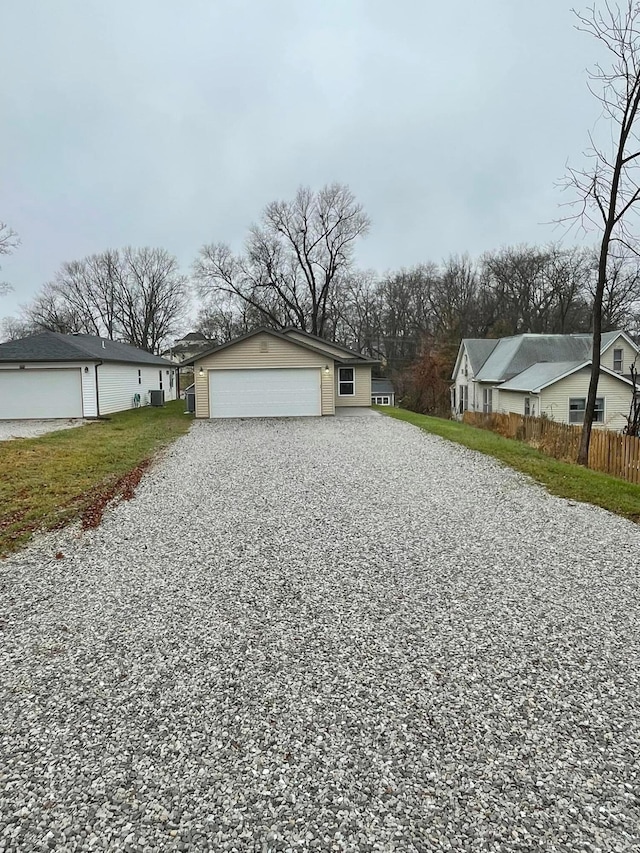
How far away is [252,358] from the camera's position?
19.4 metres

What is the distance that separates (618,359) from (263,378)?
1900 centimetres

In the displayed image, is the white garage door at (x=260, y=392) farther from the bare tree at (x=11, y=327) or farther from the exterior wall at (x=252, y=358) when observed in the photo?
the bare tree at (x=11, y=327)

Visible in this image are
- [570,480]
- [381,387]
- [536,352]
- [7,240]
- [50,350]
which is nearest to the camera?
[570,480]

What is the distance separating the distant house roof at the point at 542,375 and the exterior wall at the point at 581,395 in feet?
0.99

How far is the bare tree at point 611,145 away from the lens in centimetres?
923

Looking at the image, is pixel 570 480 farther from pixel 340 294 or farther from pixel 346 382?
pixel 340 294

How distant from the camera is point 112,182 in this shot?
22.0 m

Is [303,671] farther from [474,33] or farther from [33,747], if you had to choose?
[474,33]

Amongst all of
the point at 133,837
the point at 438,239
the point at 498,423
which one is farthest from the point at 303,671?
the point at 438,239

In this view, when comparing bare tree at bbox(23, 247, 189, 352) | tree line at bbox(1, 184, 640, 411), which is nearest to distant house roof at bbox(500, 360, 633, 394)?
tree line at bbox(1, 184, 640, 411)

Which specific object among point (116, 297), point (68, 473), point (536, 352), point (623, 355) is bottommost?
point (68, 473)

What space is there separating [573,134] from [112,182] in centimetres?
1932

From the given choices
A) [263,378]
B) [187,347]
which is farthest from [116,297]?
[263,378]

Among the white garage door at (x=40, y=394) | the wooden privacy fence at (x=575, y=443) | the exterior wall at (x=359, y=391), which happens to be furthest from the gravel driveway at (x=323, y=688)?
the exterior wall at (x=359, y=391)
